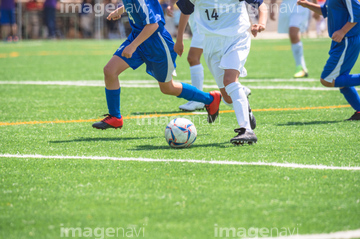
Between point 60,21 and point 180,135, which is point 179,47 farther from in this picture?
point 60,21

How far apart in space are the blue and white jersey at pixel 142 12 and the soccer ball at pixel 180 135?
112cm

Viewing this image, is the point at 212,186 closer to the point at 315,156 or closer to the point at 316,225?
the point at 316,225

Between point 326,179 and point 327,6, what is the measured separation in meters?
3.45

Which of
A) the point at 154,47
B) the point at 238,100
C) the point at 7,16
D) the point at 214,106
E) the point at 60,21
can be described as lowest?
the point at 60,21

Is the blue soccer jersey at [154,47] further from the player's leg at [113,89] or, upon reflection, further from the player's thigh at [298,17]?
the player's thigh at [298,17]

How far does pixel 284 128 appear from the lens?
6.16m

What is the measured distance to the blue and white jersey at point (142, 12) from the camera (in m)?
5.57

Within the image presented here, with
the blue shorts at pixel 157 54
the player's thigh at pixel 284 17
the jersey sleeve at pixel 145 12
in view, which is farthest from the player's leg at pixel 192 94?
the player's thigh at pixel 284 17

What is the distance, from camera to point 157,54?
235 inches

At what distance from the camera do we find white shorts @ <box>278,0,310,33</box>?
1196 centimetres

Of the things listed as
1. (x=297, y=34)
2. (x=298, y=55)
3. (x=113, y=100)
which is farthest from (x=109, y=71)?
(x=297, y=34)

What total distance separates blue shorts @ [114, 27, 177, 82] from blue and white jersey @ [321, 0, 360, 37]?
207 centimetres

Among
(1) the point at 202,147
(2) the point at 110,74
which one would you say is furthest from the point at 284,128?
(2) the point at 110,74

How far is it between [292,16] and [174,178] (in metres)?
8.71
